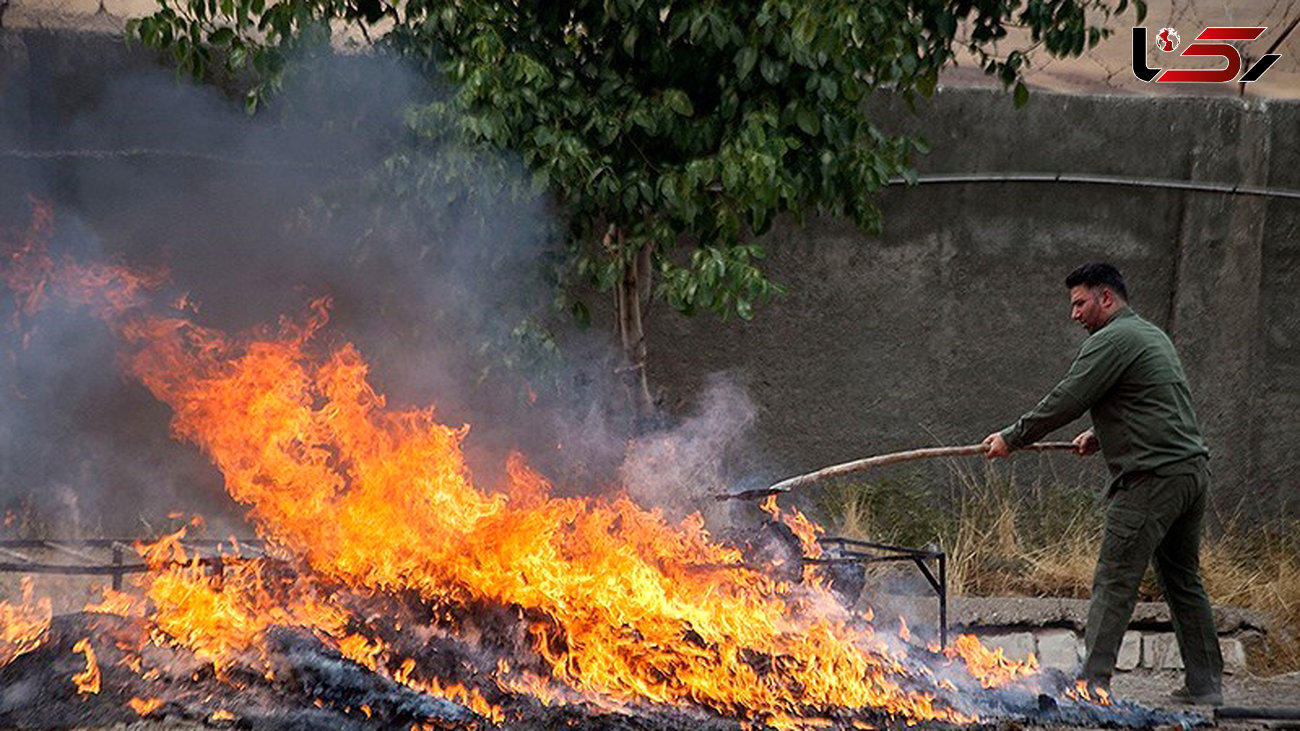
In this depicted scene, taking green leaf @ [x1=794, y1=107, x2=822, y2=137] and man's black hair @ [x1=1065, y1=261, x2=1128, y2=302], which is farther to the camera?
green leaf @ [x1=794, y1=107, x2=822, y2=137]

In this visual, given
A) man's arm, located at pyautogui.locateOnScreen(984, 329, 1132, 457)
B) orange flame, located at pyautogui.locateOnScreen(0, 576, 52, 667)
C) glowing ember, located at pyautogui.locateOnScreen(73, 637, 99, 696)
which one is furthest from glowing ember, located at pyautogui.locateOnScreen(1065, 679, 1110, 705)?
orange flame, located at pyautogui.locateOnScreen(0, 576, 52, 667)

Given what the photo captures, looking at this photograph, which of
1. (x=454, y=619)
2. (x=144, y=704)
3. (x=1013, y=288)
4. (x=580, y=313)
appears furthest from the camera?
(x=1013, y=288)

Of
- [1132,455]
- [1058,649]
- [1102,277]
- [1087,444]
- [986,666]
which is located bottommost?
[1058,649]

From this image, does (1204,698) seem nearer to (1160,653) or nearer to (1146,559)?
(1146,559)

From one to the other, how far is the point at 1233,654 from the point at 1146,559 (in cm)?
217

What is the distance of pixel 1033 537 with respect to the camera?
9.17 metres

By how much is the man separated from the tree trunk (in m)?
2.09

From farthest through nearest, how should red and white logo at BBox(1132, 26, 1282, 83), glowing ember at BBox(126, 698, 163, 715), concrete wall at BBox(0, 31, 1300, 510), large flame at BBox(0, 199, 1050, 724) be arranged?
red and white logo at BBox(1132, 26, 1282, 83), concrete wall at BBox(0, 31, 1300, 510), large flame at BBox(0, 199, 1050, 724), glowing ember at BBox(126, 698, 163, 715)

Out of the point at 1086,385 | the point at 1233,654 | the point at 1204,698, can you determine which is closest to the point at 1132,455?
the point at 1086,385

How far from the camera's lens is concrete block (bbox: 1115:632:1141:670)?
8.23m

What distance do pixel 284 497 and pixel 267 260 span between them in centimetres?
242

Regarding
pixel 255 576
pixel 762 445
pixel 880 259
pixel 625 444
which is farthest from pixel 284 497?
pixel 880 259

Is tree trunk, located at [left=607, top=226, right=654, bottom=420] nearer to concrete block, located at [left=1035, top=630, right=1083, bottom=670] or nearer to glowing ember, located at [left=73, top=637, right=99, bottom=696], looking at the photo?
concrete block, located at [left=1035, top=630, right=1083, bottom=670]

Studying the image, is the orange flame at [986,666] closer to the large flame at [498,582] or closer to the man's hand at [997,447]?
the large flame at [498,582]
